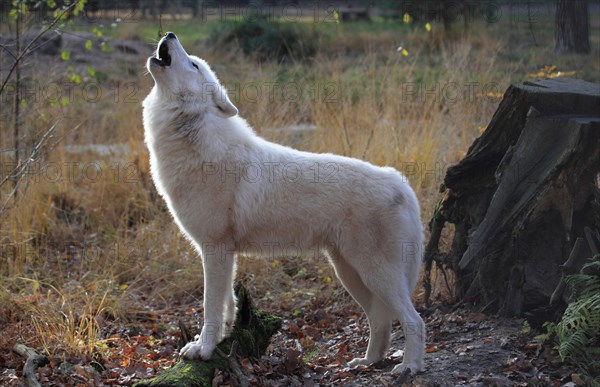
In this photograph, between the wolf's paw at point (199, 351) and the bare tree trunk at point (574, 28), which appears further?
the bare tree trunk at point (574, 28)

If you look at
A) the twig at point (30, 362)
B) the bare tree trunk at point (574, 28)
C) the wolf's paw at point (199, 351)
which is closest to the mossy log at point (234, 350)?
the wolf's paw at point (199, 351)

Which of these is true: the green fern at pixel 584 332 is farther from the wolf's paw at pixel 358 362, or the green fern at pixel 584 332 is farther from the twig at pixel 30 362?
the twig at pixel 30 362

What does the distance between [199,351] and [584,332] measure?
228 cm

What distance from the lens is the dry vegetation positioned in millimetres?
5863

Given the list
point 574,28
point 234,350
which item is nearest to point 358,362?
point 234,350

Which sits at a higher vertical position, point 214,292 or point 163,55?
point 163,55

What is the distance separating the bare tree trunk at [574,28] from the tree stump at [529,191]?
7.47 m

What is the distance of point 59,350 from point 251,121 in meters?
4.52

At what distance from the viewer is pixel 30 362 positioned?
4.38m

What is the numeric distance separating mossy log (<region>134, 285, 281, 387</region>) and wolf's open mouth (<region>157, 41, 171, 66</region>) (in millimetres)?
1597

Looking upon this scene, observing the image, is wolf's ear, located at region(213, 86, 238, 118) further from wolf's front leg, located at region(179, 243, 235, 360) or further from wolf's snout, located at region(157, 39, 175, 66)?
wolf's front leg, located at region(179, 243, 235, 360)

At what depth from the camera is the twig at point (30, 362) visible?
4151mm

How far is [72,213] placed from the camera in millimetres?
8078

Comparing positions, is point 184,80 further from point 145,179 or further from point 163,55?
point 145,179
